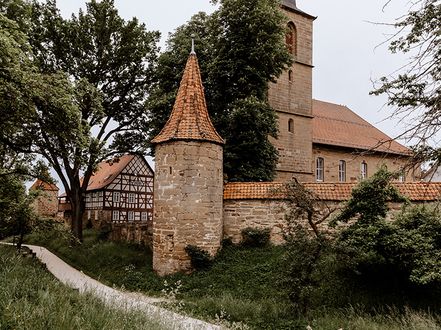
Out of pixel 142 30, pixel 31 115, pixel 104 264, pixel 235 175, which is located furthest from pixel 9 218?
pixel 142 30

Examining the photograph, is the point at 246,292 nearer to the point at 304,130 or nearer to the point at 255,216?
the point at 255,216

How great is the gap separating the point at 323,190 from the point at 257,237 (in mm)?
2728

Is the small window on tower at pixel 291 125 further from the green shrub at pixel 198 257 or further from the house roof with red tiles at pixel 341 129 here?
the green shrub at pixel 198 257

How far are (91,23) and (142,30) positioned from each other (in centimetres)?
239

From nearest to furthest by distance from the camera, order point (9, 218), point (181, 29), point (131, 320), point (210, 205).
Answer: point (131, 320), point (210, 205), point (9, 218), point (181, 29)

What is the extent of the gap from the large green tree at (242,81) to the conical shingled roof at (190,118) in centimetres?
228

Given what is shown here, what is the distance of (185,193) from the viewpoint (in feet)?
46.4

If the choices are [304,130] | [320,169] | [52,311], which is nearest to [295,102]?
[304,130]

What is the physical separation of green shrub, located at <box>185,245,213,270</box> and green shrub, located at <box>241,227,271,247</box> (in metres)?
1.62

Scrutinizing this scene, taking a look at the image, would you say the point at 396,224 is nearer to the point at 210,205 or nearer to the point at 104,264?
the point at 210,205

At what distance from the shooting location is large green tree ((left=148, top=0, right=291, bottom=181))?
58.0 ft

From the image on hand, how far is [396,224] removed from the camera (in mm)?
10914

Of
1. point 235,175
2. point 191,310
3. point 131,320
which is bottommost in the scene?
point 191,310

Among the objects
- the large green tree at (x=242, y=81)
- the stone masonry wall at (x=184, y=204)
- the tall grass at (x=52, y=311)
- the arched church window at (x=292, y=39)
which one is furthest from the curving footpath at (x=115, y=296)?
the arched church window at (x=292, y=39)
